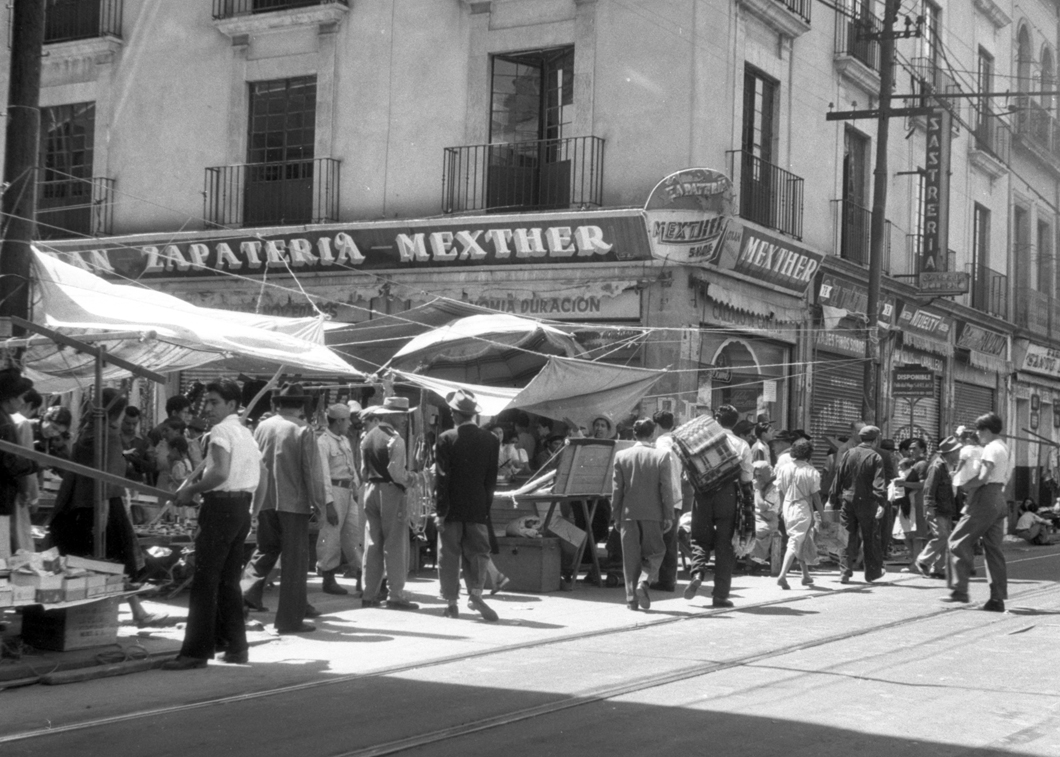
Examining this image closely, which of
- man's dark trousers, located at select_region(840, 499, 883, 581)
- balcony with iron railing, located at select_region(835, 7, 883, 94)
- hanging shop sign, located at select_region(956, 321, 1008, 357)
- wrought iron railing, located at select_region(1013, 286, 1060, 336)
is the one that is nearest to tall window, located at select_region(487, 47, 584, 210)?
balcony with iron railing, located at select_region(835, 7, 883, 94)

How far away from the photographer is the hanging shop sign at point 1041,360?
112 ft

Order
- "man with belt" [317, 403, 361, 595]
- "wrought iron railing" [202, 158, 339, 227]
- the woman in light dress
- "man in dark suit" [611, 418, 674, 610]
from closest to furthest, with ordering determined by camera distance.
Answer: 1. "man in dark suit" [611, 418, 674, 610]
2. "man with belt" [317, 403, 361, 595]
3. the woman in light dress
4. "wrought iron railing" [202, 158, 339, 227]

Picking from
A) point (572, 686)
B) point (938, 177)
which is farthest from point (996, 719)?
point (938, 177)

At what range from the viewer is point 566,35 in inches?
771

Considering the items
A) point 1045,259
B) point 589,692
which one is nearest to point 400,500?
point 589,692

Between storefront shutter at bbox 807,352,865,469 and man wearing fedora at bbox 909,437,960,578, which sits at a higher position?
storefront shutter at bbox 807,352,865,469

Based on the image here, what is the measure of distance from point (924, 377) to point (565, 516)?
35.7ft

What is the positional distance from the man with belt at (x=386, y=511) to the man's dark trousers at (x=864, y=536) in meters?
5.58

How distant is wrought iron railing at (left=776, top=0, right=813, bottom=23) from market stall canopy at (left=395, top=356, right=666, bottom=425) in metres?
7.87

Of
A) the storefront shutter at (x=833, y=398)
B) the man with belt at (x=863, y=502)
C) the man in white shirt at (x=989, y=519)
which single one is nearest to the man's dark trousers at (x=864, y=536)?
the man with belt at (x=863, y=502)

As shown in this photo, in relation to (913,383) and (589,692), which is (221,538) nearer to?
(589,692)

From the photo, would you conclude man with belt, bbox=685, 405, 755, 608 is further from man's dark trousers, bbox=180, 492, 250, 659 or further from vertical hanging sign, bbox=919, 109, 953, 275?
vertical hanging sign, bbox=919, 109, 953, 275

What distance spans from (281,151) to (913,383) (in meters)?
10.9

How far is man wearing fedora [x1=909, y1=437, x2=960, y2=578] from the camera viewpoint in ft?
50.8
